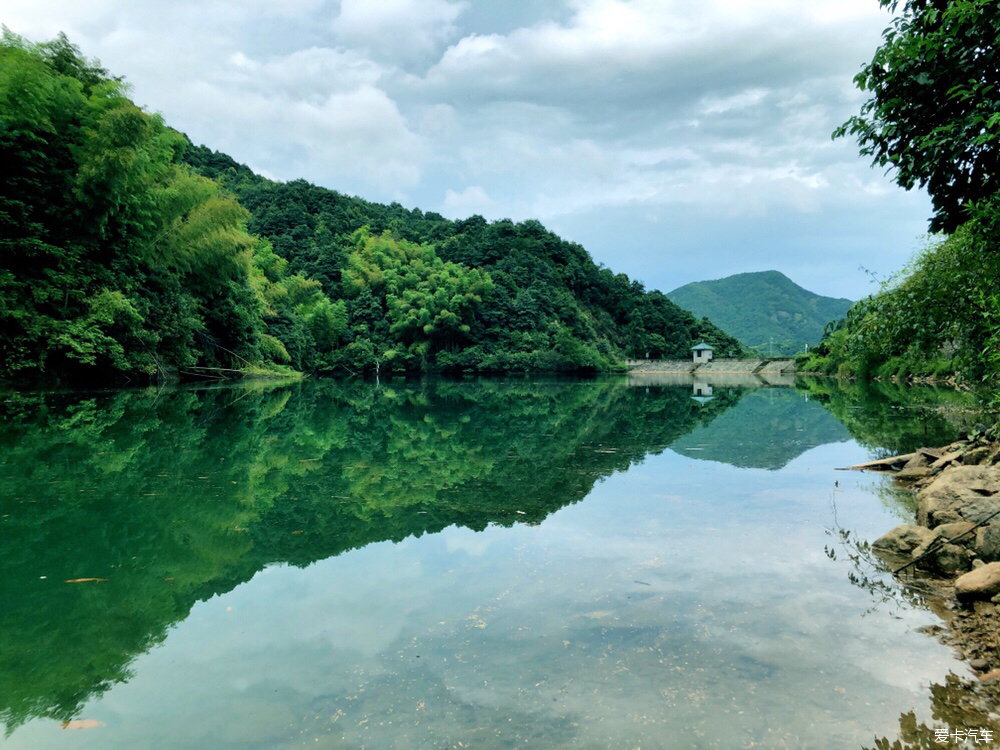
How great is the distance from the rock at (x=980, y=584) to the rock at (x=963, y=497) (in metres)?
0.98

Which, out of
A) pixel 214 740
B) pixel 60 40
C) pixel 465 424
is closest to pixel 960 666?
pixel 214 740

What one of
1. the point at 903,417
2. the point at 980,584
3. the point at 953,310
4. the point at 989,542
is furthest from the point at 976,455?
the point at 903,417

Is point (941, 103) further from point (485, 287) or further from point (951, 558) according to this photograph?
point (485, 287)

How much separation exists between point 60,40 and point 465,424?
1943 centimetres

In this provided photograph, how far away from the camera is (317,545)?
5.16 metres

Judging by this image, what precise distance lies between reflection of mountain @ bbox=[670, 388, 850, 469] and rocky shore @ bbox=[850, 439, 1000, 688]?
3.38 m

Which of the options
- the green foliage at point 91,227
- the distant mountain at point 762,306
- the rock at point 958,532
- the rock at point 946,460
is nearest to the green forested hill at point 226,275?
the green foliage at point 91,227

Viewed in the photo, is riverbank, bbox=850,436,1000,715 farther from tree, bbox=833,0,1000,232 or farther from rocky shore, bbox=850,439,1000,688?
tree, bbox=833,0,1000,232

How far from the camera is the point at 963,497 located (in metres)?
5.07

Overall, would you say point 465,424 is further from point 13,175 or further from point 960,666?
point 13,175

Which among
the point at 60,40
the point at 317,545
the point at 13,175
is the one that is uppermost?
the point at 60,40

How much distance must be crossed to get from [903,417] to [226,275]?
26.8m

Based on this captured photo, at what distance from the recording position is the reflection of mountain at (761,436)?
9.64m

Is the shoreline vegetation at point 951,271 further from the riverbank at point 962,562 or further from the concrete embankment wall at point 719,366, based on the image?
the concrete embankment wall at point 719,366
